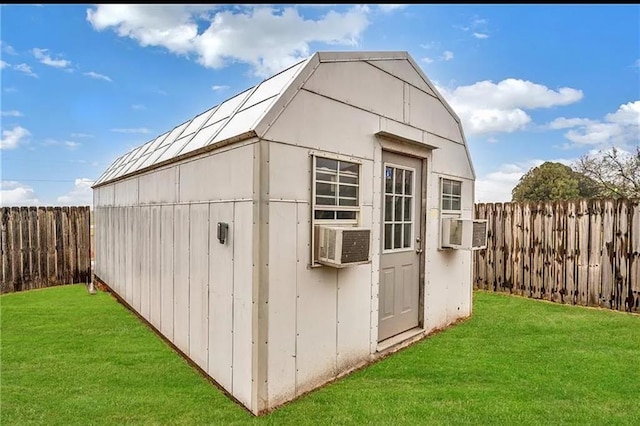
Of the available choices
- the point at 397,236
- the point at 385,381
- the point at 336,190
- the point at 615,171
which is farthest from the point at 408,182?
the point at 615,171

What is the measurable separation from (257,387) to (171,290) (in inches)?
82.1

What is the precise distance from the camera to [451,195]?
561 centimetres

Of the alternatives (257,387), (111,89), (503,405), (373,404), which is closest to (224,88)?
(111,89)

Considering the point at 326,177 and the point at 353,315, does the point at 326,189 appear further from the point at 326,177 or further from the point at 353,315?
the point at 353,315

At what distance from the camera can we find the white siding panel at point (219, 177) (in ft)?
9.89

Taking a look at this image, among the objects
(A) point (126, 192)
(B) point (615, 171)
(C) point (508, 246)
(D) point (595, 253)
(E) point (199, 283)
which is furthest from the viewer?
(B) point (615, 171)

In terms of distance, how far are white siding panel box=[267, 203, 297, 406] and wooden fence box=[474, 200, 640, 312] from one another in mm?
5775

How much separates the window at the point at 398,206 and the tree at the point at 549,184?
12.0 m

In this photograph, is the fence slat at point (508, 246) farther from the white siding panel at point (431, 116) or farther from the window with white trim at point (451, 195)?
the white siding panel at point (431, 116)

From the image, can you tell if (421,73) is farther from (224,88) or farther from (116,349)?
(116,349)

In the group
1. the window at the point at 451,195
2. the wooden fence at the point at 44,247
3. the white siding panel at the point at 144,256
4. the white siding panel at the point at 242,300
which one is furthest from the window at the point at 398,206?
the wooden fence at the point at 44,247

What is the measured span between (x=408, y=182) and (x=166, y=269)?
327cm

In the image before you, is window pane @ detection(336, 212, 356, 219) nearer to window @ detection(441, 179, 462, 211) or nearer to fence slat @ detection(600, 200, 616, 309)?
window @ detection(441, 179, 462, 211)

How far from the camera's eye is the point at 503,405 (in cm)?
302
